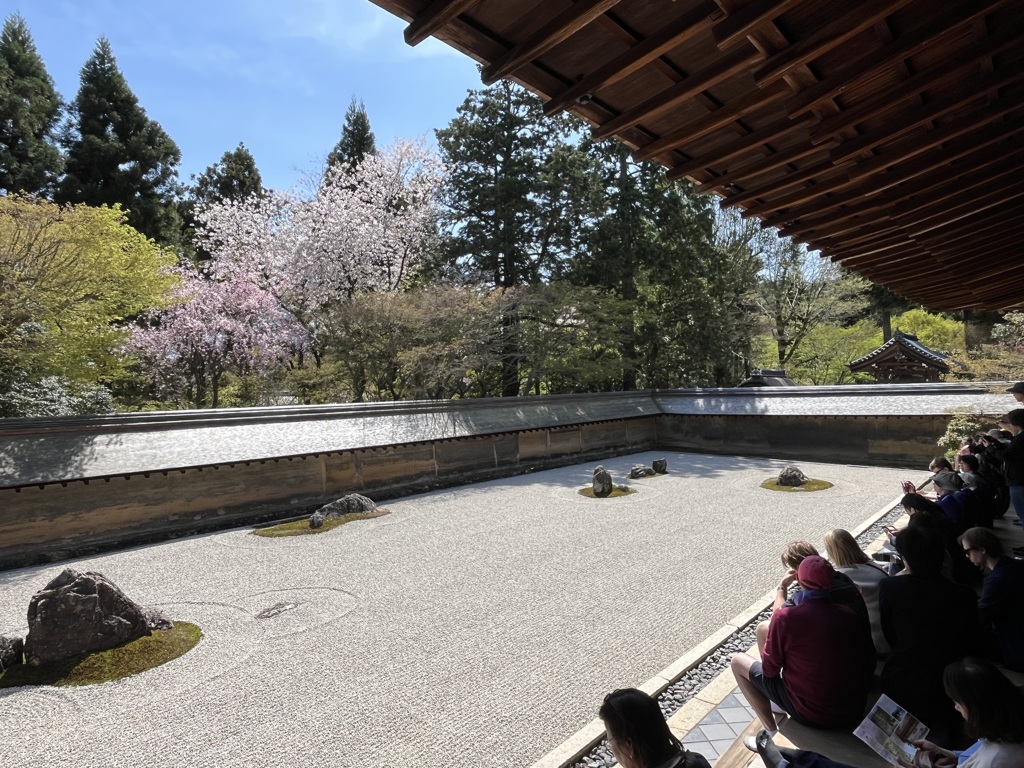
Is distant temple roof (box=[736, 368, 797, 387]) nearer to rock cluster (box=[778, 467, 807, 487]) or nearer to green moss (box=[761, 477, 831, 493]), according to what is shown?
green moss (box=[761, 477, 831, 493])

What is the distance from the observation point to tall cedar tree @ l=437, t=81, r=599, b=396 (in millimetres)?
19922

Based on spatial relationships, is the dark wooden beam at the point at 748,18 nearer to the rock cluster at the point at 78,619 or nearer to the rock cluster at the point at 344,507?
the rock cluster at the point at 78,619

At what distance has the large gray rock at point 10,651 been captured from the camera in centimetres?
476

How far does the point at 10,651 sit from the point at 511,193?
1840cm

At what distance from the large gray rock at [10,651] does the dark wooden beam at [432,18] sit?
6081 mm

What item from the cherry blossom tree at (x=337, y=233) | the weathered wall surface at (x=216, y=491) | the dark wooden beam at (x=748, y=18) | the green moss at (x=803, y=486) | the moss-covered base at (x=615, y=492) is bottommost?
the green moss at (x=803, y=486)

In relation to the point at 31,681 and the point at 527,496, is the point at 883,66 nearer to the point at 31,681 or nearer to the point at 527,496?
the point at 31,681

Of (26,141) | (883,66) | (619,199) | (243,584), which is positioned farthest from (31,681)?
(26,141)

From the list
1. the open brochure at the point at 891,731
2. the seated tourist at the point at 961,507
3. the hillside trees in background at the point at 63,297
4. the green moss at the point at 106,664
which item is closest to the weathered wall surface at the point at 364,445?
the hillside trees in background at the point at 63,297

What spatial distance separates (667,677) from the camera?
4230 mm

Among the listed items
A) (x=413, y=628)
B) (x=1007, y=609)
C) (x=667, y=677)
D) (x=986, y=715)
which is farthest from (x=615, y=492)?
(x=986, y=715)

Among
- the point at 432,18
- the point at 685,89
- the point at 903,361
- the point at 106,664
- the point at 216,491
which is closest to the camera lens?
the point at 432,18

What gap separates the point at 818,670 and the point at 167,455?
32.3 ft

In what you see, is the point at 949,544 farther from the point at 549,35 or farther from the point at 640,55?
the point at 549,35
